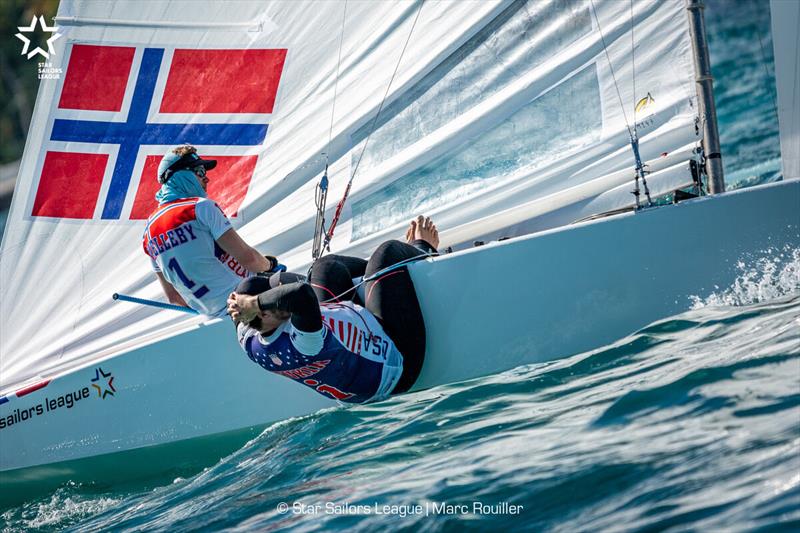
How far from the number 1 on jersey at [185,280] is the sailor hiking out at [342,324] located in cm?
37

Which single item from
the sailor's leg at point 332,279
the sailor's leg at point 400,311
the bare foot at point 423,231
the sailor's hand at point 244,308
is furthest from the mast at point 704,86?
the sailor's hand at point 244,308

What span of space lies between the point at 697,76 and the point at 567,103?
18.1 inches

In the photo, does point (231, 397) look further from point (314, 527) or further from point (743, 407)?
point (743, 407)

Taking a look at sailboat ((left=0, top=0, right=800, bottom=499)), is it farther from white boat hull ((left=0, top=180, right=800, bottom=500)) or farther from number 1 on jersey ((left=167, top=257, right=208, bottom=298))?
number 1 on jersey ((left=167, top=257, right=208, bottom=298))

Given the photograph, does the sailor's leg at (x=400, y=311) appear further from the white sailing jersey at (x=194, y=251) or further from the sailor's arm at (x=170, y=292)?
the sailor's arm at (x=170, y=292)

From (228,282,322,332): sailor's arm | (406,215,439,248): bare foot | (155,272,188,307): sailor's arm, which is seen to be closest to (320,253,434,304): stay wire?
(406,215,439,248): bare foot

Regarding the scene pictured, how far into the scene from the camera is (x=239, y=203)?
12.2 ft

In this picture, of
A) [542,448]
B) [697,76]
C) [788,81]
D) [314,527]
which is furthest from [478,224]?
[314,527]

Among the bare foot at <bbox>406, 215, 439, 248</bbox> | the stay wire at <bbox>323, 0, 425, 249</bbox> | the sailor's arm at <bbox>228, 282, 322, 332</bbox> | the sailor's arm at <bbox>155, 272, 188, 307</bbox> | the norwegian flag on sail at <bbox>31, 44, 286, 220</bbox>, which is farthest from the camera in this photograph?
the norwegian flag on sail at <bbox>31, 44, 286, 220</bbox>

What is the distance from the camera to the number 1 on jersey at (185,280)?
3.19 m

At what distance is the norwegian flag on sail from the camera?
11.9 feet

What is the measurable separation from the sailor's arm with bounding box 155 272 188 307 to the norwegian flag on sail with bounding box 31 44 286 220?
37 centimetres

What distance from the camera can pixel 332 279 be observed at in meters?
3.03

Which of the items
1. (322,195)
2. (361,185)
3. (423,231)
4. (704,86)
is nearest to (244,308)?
(423,231)
